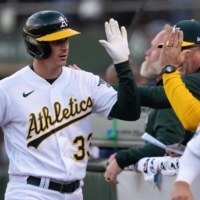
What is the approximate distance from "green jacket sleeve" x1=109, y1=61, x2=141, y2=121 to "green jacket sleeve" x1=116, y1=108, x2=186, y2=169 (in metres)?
0.81

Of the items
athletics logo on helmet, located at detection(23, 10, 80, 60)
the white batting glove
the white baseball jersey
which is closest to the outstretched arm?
the white batting glove

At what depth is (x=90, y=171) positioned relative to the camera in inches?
265

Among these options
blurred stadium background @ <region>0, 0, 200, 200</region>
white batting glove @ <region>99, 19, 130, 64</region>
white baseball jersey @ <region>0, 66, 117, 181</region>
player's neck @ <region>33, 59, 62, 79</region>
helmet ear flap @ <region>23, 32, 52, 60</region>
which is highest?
white batting glove @ <region>99, 19, 130, 64</region>

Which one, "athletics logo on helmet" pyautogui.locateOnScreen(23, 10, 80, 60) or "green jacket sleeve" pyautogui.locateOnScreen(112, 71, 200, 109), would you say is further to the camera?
"green jacket sleeve" pyautogui.locateOnScreen(112, 71, 200, 109)

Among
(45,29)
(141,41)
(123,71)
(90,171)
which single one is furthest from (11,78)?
(141,41)

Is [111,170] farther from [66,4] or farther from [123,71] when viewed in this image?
[66,4]

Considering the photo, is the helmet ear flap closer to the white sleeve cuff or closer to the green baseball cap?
the green baseball cap

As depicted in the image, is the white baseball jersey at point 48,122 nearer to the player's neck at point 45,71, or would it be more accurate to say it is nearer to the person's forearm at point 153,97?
the player's neck at point 45,71

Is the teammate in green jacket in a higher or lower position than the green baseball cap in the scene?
lower

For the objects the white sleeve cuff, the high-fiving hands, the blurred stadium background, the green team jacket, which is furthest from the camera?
the blurred stadium background

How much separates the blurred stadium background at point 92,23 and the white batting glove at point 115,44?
301 cm

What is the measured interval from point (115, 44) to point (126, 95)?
0.35 metres

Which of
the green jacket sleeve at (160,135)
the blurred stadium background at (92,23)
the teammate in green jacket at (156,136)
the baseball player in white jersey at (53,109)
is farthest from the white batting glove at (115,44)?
the blurred stadium background at (92,23)

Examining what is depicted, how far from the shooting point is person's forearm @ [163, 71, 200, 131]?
4.00 m
